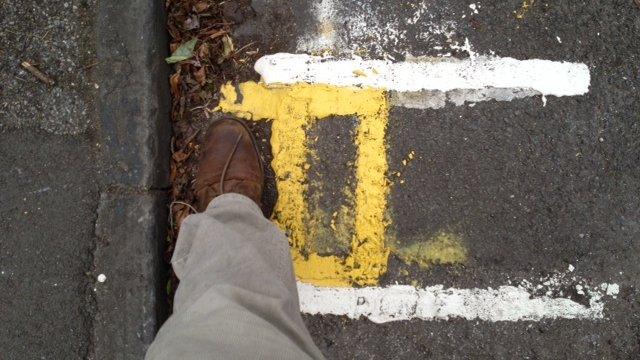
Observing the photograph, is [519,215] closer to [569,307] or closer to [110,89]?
[569,307]

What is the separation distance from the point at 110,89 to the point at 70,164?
386mm

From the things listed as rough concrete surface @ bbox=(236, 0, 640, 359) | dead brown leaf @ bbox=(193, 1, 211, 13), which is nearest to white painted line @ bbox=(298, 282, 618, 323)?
rough concrete surface @ bbox=(236, 0, 640, 359)

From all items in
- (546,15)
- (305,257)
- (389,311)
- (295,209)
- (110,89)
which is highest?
(546,15)

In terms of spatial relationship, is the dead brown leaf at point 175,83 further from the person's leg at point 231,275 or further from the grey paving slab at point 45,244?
the grey paving slab at point 45,244

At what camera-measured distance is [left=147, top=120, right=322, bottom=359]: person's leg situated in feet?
4.64

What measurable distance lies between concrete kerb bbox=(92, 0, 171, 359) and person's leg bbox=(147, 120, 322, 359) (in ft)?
0.81

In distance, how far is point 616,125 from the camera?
2.25m

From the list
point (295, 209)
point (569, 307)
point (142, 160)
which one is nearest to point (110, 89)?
point (142, 160)

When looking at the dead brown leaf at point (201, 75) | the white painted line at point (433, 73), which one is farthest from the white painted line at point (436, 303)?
the dead brown leaf at point (201, 75)

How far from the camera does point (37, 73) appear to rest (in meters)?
2.17

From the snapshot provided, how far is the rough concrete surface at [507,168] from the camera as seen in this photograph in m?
2.20

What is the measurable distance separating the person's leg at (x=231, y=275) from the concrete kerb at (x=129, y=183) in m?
0.25

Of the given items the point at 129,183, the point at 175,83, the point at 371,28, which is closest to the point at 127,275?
the point at 129,183

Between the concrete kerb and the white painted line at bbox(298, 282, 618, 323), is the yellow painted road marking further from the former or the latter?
the concrete kerb
